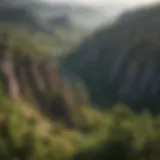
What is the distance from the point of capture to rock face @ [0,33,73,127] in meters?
1.86

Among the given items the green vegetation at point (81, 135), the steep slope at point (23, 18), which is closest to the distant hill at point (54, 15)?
the steep slope at point (23, 18)

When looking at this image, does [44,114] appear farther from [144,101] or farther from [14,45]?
[144,101]

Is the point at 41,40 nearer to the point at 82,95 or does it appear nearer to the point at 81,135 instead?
the point at 82,95

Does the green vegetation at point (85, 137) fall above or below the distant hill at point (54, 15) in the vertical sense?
below

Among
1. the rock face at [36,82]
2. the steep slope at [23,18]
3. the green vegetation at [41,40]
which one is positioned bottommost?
the rock face at [36,82]

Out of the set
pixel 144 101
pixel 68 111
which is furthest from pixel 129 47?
pixel 68 111

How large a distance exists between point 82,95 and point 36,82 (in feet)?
0.88

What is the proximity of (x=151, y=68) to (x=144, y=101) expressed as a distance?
0.19 m

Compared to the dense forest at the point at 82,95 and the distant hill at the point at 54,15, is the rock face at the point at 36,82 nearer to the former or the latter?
the dense forest at the point at 82,95

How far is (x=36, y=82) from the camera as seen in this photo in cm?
191

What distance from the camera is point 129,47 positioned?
1909 millimetres

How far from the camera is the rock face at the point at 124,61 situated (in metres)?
1.84

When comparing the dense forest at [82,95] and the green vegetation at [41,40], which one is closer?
the dense forest at [82,95]

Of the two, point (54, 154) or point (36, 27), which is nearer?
point (54, 154)
